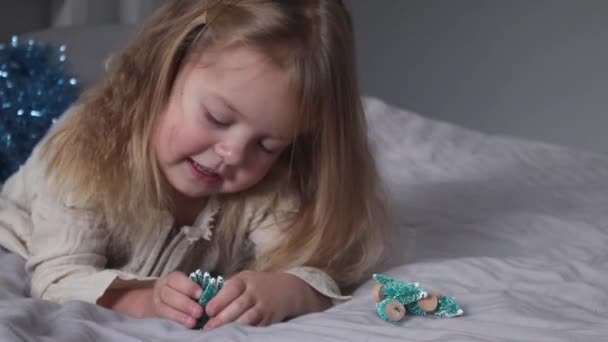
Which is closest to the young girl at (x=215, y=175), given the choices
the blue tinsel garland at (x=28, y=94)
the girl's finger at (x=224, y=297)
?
the girl's finger at (x=224, y=297)

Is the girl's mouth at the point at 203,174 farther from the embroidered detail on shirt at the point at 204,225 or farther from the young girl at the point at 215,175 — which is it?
the embroidered detail on shirt at the point at 204,225

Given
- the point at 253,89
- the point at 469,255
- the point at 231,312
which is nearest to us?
the point at 231,312

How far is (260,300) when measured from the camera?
105cm

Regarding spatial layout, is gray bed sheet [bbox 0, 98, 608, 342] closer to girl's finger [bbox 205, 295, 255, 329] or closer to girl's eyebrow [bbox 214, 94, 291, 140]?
girl's finger [bbox 205, 295, 255, 329]

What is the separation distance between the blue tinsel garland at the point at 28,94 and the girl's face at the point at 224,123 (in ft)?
1.95

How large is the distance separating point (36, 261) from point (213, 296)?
0.86ft

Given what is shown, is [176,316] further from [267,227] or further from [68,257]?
[267,227]

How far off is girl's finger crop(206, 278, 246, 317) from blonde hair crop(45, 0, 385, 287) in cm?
21

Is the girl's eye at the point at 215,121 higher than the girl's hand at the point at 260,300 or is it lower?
higher

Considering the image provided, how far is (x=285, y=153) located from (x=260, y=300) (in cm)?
33

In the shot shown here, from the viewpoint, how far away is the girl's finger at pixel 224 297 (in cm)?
102

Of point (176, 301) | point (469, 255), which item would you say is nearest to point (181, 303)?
point (176, 301)

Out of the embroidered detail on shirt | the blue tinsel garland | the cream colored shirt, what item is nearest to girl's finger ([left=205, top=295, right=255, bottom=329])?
the cream colored shirt

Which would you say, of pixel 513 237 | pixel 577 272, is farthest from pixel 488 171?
pixel 577 272
